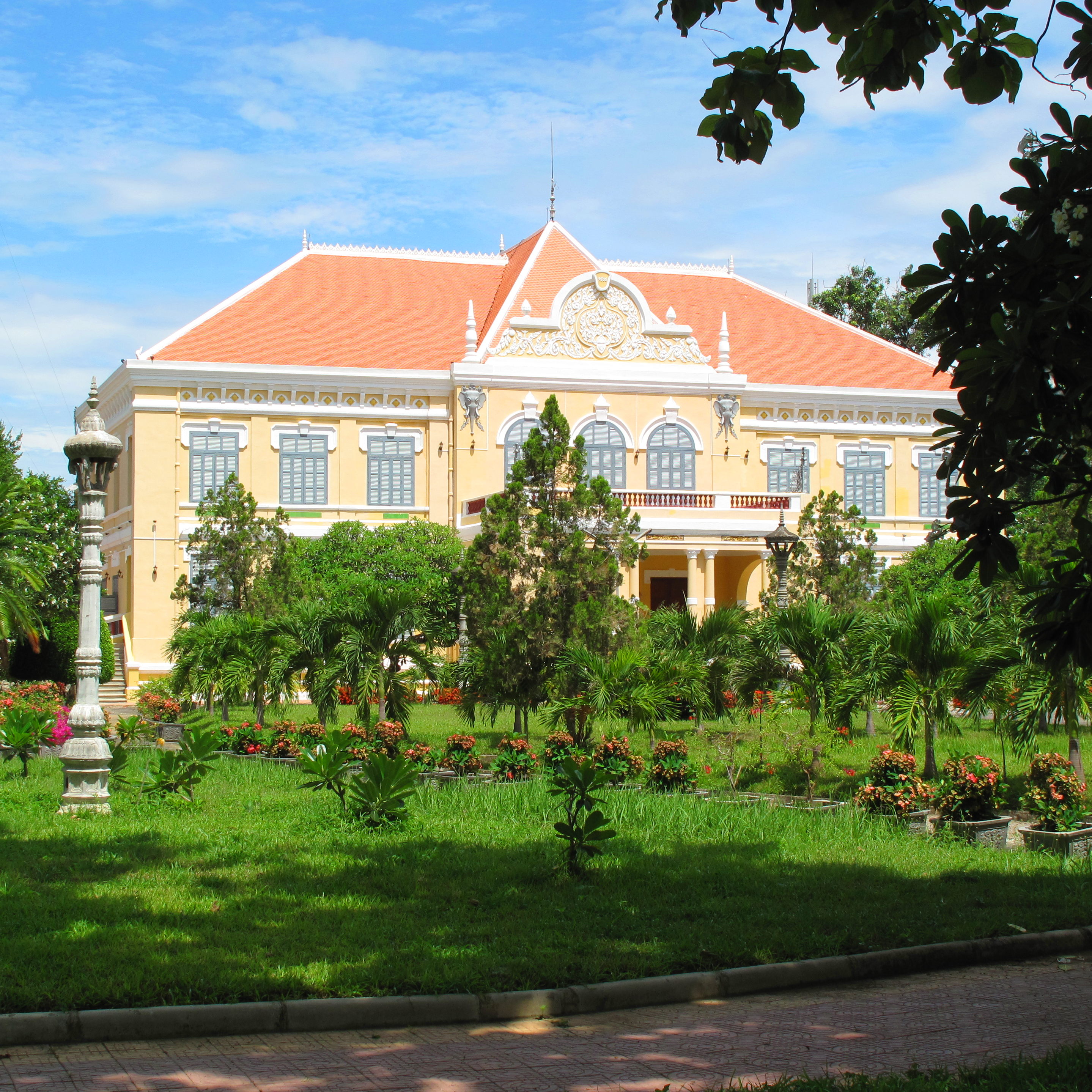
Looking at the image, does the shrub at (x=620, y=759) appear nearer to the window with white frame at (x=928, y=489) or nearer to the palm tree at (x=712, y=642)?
the palm tree at (x=712, y=642)

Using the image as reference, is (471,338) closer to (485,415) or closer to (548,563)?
(485,415)

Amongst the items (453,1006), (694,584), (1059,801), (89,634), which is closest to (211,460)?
(694,584)

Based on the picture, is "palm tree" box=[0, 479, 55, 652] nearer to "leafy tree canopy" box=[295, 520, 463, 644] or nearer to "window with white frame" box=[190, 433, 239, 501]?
"leafy tree canopy" box=[295, 520, 463, 644]

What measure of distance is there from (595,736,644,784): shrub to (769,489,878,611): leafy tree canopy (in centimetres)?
1063

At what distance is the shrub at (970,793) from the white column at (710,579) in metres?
21.9

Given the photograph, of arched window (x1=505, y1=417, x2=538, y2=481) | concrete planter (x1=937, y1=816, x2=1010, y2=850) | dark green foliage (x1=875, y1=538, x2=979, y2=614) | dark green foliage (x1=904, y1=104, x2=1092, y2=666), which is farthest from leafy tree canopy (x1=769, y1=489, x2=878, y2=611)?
dark green foliage (x1=904, y1=104, x2=1092, y2=666)

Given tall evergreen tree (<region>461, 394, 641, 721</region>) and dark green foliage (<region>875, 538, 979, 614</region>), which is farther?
dark green foliage (<region>875, 538, 979, 614</region>)

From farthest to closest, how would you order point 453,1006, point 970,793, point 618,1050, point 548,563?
point 548,563 < point 970,793 < point 453,1006 < point 618,1050

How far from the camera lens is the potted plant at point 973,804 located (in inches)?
435

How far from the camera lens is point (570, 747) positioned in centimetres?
1491

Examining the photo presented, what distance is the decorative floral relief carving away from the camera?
118 feet

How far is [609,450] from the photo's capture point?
120 feet

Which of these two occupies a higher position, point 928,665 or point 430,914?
point 928,665

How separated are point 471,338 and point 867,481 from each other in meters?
13.2
